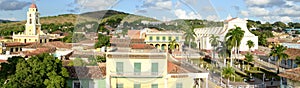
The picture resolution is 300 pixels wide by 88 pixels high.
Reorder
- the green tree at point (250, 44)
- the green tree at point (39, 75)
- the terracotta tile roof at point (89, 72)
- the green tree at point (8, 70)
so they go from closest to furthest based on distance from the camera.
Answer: the terracotta tile roof at point (89, 72) < the green tree at point (39, 75) < the green tree at point (8, 70) < the green tree at point (250, 44)

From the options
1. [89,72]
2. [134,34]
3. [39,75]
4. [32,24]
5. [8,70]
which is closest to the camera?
[134,34]

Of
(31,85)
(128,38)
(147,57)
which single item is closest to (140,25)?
(128,38)

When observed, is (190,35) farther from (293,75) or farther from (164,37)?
(293,75)

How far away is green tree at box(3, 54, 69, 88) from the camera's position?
6.62 m

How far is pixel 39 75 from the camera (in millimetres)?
6848

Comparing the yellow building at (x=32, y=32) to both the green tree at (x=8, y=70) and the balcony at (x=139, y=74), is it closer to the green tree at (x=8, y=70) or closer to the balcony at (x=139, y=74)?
the green tree at (x=8, y=70)

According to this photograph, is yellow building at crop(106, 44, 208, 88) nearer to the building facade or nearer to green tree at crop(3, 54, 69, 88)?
the building facade

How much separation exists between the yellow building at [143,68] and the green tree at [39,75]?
3.76 metres

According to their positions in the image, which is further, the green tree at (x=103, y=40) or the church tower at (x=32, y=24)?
the church tower at (x=32, y=24)

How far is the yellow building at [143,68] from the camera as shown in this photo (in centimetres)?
284

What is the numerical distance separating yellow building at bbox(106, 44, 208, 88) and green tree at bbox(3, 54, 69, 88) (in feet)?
12.3

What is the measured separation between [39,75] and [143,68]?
4457 millimetres

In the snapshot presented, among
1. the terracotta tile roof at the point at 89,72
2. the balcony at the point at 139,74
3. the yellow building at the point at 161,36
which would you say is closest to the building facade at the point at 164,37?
the yellow building at the point at 161,36

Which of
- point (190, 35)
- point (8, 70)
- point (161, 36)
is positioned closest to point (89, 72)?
point (161, 36)
